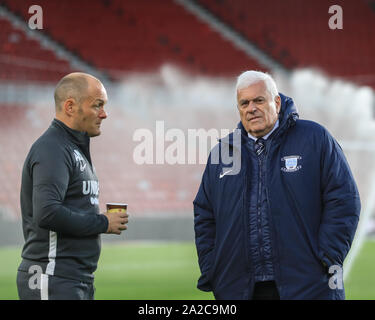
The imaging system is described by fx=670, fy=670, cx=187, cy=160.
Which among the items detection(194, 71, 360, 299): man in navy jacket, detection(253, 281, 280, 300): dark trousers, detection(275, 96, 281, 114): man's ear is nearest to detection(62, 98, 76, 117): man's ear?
detection(194, 71, 360, 299): man in navy jacket

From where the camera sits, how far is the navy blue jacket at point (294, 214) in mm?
2359

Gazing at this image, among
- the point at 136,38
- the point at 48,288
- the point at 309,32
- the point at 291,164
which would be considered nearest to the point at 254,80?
the point at 291,164

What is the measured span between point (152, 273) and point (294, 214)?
571 cm

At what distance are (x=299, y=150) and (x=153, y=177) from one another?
31.4 feet

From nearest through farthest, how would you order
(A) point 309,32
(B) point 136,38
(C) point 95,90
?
(C) point 95,90, (B) point 136,38, (A) point 309,32

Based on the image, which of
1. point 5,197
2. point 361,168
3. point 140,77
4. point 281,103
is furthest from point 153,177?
point 281,103

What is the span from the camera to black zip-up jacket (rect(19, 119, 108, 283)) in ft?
7.71

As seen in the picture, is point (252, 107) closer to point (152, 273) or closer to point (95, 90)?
point (95, 90)

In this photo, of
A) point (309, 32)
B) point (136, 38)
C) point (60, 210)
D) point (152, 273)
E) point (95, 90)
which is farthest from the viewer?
point (309, 32)

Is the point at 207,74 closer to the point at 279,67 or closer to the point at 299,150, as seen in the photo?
the point at 279,67

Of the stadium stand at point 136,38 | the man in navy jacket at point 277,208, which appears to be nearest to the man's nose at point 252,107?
the man in navy jacket at point 277,208

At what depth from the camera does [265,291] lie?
241 centimetres

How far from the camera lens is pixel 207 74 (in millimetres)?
12461

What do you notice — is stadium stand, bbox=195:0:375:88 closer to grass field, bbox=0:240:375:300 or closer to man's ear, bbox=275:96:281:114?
grass field, bbox=0:240:375:300
